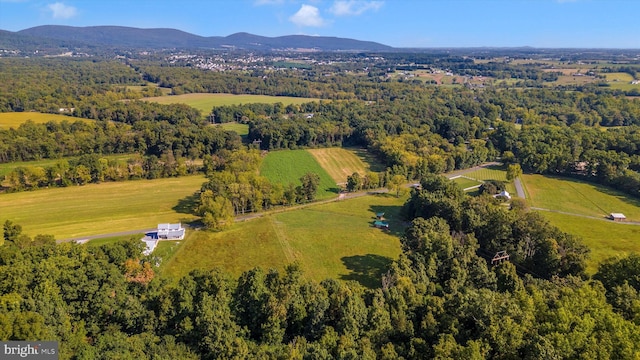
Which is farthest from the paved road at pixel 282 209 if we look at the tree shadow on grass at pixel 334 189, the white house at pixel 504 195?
the white house at pixel 504 195

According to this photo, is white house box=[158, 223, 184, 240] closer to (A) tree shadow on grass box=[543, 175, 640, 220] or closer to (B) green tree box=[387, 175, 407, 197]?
(B) green tree box=[387, 175, 407, 197]

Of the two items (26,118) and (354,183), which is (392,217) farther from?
(26,118)

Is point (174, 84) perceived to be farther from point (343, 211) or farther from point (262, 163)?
point (343, 211)

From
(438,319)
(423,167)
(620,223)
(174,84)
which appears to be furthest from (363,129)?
(174,84)

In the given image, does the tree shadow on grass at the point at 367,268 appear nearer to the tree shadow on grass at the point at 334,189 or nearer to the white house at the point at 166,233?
the white house at the point at 166,233

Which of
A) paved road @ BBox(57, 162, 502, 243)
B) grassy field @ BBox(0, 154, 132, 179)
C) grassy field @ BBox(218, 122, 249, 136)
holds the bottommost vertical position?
paved road @ BBox(57, 162, 502, 243)

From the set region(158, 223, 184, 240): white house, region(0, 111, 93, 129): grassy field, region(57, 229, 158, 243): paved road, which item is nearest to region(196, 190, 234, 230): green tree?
region(158, 223, 184, 240): white house
